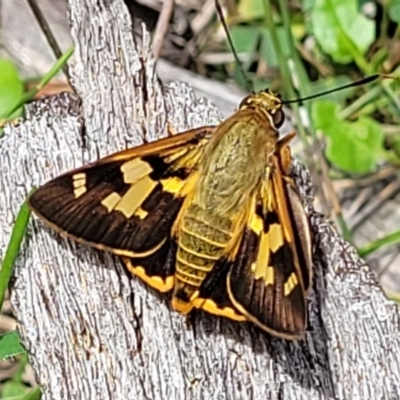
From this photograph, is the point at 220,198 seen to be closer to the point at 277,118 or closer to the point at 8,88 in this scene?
the point at 277,118

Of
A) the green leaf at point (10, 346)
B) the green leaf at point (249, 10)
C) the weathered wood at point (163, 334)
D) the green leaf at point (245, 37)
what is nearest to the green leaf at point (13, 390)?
the green leaf at point (10, 346)

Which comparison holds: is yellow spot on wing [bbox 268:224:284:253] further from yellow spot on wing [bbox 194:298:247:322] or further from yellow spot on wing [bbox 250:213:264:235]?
yellow spot on wing [bbox 194:298:247:322]

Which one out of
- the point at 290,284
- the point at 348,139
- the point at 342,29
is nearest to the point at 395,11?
the point at 342,29

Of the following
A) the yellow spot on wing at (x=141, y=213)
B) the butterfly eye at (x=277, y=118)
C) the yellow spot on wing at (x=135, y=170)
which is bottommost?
the yellow spot on wing at (x=141, y=213)

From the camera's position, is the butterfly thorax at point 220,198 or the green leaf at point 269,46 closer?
the butterfly thorax at point 220,198

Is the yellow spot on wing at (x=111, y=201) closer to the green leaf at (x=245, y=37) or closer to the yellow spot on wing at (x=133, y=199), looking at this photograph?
the yellow spot on wing at (x=133, y=199)
